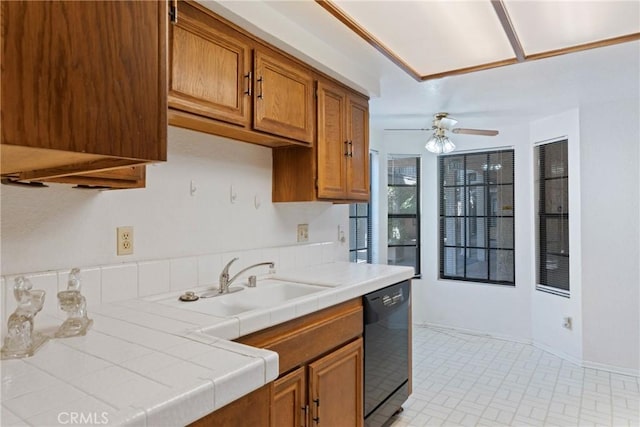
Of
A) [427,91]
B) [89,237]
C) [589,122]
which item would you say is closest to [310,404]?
[89,237]

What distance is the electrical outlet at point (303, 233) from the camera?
8.87 feet

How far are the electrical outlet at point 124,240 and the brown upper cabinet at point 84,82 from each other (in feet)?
3.16

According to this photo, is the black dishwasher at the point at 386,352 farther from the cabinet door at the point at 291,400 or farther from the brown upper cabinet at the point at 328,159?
the brown upper cabinet at the point at 328,159

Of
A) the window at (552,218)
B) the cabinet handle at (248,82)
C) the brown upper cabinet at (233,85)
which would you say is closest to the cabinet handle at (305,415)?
the brown upper cabinet at (233,85)

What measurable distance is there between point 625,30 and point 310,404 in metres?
2.34

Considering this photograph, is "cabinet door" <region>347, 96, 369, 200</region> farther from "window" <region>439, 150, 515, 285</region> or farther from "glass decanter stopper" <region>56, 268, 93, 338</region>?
"window" <region>439, 150, 515, 285</region>

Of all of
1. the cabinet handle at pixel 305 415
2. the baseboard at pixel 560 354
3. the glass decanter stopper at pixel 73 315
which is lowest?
the baseboard at pixel 560 354

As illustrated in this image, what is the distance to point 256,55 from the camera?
6.38 ft

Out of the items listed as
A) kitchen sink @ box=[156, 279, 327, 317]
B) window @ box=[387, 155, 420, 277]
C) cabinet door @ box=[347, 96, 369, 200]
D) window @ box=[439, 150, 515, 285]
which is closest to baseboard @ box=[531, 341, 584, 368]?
window @ box=[439, 150, 515, 285]

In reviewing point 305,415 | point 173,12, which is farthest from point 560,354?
point 173,12

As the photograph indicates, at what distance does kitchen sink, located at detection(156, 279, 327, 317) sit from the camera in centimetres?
172

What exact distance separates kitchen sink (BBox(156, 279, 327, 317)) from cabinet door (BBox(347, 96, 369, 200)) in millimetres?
809

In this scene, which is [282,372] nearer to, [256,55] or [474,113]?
[256,55]

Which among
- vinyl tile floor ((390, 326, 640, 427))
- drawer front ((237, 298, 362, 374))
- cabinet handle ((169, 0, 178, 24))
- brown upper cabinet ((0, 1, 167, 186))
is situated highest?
cabinet handle ((169, 0, 178, 24))
